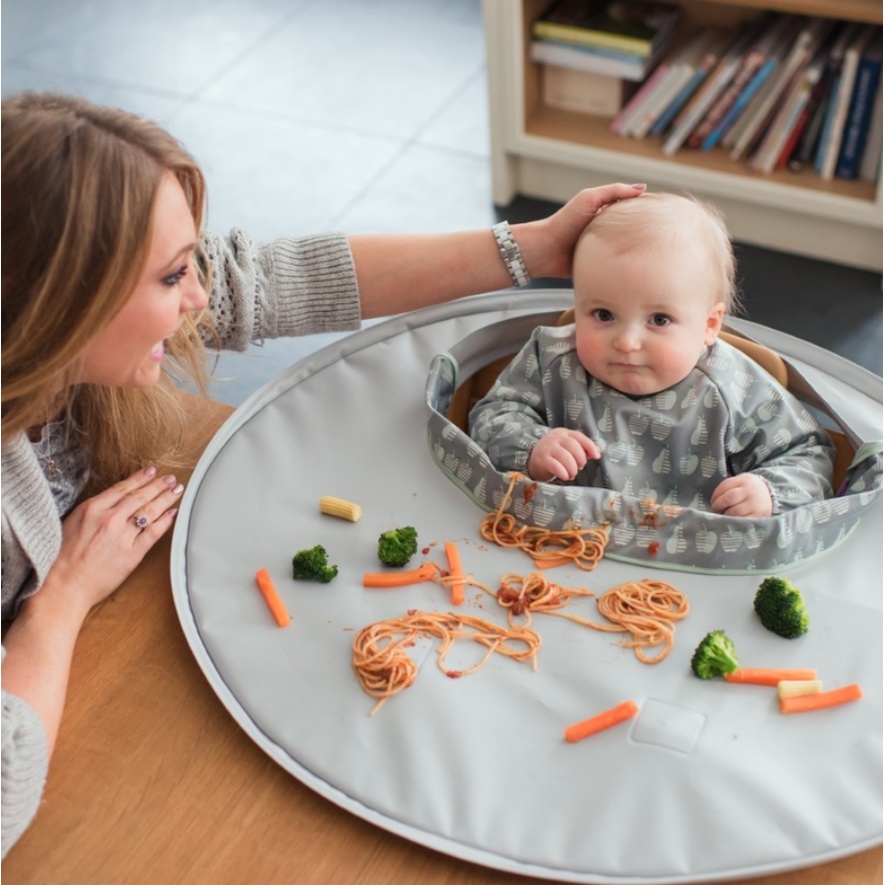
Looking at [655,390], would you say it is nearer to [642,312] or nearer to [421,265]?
[642,312]

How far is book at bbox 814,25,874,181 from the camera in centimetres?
222

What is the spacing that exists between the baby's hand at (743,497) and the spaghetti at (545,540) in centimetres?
13

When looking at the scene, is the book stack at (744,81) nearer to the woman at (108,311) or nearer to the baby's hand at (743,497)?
the woman at (108,311)

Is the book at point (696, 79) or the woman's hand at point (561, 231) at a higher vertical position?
the woman's hand at point (561, 231)

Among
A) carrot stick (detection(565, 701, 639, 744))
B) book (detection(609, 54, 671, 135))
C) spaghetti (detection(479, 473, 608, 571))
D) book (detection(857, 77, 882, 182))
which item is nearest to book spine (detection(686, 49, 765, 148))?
book (detection(609, 54, 671, 135))

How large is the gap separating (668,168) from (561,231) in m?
1.15

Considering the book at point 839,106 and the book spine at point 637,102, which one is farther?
the book spine at point 637,102

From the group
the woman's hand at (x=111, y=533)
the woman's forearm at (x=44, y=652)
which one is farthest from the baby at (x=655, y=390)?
the woman's forearm at (x=44, y=652)

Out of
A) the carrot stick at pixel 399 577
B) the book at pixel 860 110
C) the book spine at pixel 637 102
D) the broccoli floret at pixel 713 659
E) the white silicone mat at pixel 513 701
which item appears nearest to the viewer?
the white silicone mat at pixel 513 701

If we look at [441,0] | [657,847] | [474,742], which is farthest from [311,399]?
[441,0]

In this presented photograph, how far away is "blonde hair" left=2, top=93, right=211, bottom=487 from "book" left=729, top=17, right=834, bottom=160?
64.5 inches

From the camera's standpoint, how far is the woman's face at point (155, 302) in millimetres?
1007

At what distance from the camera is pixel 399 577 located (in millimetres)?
1132

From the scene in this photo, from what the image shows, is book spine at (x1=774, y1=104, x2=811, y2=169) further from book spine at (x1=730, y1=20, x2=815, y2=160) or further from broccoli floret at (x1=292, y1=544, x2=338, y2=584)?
broccoli floret at (x1=292, y1=544, x2=338, y2=584)
